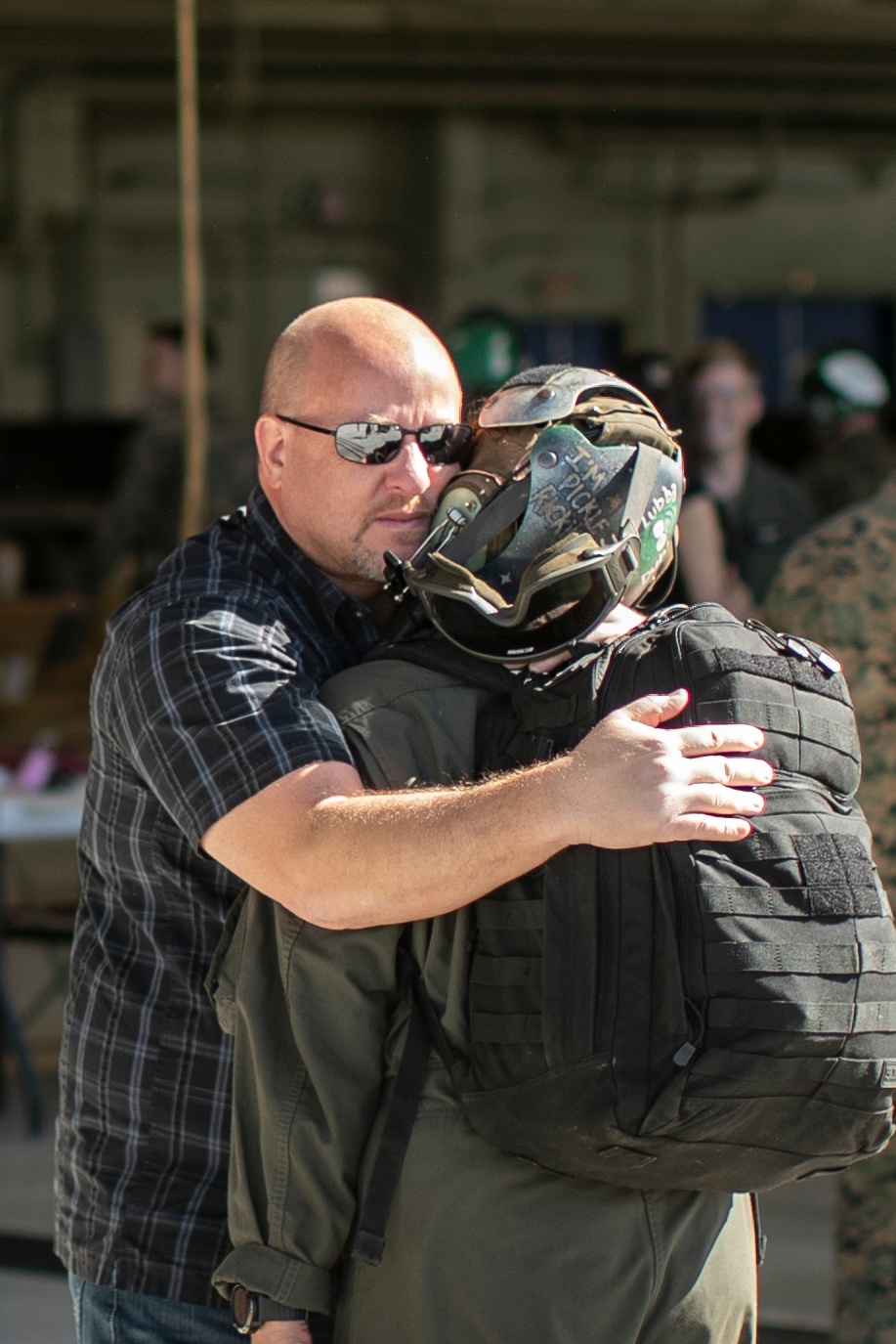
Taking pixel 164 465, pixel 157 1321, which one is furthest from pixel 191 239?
pixel 157 1321

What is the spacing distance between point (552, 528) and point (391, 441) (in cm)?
32

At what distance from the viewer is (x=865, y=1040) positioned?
59.6 inches

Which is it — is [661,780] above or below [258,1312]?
above

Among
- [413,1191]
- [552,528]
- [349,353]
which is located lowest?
[413,1191]

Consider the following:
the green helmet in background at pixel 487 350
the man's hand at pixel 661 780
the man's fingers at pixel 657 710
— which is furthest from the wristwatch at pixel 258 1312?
the green helmet in background at pixel 487 350

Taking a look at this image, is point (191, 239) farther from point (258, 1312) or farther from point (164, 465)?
point (258, 1312)

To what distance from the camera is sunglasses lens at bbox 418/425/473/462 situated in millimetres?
1932

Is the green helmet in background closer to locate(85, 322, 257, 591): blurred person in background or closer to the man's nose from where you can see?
locate(85, 322, 257, 591): blurred person in background

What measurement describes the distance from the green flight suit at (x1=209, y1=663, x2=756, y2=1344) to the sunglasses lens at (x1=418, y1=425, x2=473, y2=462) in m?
0.32

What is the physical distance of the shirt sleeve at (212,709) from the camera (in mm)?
1690

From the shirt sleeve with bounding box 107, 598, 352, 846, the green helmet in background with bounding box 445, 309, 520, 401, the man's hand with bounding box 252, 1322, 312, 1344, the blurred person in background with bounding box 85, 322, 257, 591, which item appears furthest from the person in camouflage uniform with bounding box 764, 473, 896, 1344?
the blurred person in background with bounding box 85, 322, 257, 591

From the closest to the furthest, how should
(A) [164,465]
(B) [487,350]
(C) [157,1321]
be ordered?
(C) [157,1321] < (B) [487,350] < (A) [164,465]

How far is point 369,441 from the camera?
195cm

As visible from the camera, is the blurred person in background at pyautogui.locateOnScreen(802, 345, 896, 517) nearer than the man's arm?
No
